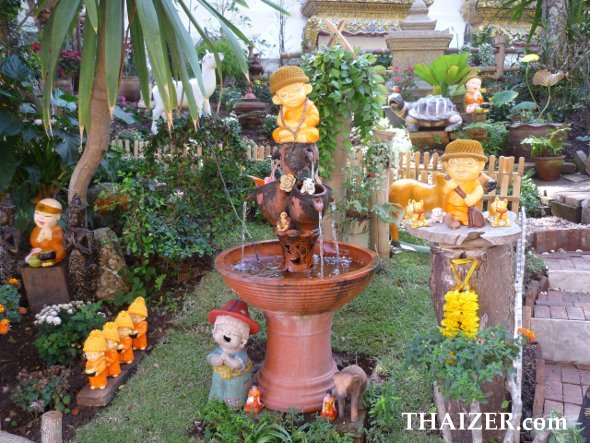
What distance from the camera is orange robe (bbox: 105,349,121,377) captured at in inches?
129

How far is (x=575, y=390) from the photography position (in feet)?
9.66

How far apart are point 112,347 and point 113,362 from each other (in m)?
0.15

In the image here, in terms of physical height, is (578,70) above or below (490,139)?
above

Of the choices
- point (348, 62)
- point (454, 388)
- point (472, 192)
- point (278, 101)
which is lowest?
point (454, 388)

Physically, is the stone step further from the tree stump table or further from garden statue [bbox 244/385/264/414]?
garden statue [bbox 244/385/264/414]

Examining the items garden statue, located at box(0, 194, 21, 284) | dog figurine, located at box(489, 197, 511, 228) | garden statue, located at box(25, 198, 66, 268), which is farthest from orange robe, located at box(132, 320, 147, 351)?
dog figurine, located at box(489, 197, 511, 228)

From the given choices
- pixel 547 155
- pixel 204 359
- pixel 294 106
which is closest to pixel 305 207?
pixel 294 106

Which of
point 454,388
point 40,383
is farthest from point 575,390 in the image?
point 40,383

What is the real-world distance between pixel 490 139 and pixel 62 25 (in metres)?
7.19

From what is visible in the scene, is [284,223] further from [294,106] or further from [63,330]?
[63,330]

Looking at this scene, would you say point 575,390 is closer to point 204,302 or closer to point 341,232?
point 341,232

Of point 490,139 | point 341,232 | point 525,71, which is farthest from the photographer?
point 525,71

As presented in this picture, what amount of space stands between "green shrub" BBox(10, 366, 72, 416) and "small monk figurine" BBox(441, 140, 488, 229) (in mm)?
2431

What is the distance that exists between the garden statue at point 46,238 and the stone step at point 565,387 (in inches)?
140
